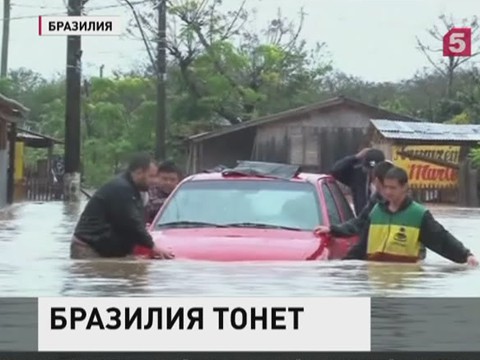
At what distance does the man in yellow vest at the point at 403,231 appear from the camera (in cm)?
857

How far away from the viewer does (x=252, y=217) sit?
10.2 meters

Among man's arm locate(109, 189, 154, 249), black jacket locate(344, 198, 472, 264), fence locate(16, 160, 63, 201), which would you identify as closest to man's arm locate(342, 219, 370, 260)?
black jacket locate(344, 198, 472, 264)

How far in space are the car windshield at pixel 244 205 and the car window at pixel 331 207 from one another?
115 millimetres

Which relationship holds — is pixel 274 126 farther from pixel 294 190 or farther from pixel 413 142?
pixel 294 190

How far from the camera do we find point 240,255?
365 inches

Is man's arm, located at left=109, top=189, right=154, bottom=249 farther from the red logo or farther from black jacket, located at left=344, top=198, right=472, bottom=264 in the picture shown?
the red logo

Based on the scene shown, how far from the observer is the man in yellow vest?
28.1 feet

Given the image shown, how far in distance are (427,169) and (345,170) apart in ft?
84.1

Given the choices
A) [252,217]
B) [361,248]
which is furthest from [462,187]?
[361,248]

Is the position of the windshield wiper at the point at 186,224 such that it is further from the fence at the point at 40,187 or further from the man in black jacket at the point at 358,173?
the fence at the point at 40,187

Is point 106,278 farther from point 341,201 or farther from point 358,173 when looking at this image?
point 358,173

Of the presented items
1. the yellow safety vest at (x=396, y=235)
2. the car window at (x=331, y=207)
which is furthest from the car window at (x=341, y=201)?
the yellow safety vest at (x=396, y=235)

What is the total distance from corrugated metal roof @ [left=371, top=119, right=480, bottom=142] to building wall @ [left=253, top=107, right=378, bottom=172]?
1827 millimetres

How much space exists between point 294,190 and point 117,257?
1.58 metres
